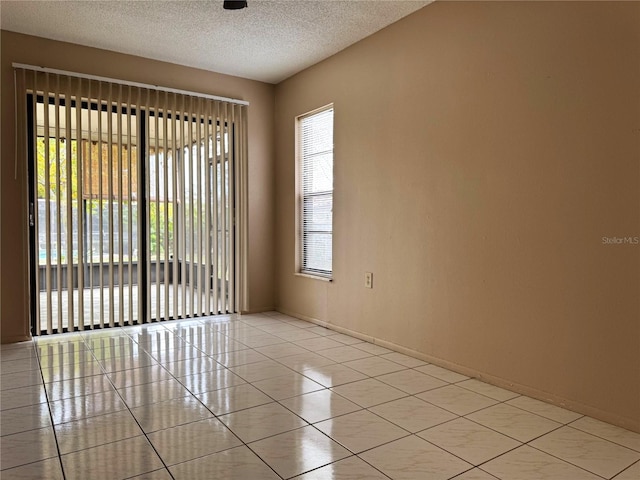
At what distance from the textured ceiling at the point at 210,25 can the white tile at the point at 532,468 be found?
3010 mm

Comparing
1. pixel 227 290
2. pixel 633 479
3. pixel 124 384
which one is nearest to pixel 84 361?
pixel 124 384

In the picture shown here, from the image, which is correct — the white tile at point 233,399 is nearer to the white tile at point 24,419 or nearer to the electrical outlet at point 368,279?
the white tile at point 24,419

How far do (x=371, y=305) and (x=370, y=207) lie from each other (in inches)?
33.7

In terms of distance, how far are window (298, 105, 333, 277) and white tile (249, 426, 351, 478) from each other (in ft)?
8.02

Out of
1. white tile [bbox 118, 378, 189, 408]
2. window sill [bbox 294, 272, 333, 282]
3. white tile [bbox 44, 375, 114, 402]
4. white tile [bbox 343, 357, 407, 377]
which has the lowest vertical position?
white tile [bbox 343, 357, 407, 377]

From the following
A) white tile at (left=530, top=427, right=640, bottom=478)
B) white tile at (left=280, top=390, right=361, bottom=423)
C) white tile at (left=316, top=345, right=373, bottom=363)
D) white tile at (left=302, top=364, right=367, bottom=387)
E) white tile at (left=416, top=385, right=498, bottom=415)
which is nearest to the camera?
white tile at (left=530, top=427, right=640, bottom=478)

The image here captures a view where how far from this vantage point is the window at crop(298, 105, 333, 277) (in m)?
4.54

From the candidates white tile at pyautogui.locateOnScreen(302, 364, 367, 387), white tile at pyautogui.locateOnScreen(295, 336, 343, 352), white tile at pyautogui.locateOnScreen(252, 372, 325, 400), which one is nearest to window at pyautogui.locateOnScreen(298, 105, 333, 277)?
white tile at pyautogui.locateOnScreen(295, 336, 343, 352)

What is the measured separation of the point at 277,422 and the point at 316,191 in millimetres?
2796

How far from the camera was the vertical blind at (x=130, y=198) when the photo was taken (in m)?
4.01

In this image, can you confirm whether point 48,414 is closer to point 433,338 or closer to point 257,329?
point 257,329

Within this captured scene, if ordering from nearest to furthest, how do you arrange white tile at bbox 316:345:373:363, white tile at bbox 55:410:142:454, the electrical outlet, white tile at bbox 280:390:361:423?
white tile at bbox 55:410:142:454
white tile at bbox 280:390:361:423
white tile at bbox 316:345:373:363
the electrical outlet

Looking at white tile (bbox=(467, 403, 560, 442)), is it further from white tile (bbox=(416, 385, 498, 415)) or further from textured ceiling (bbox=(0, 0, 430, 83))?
textured ceiling (bbox=(0, 0, 430, 83))

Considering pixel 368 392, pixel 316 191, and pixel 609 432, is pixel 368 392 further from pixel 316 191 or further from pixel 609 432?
pixel 316 191
